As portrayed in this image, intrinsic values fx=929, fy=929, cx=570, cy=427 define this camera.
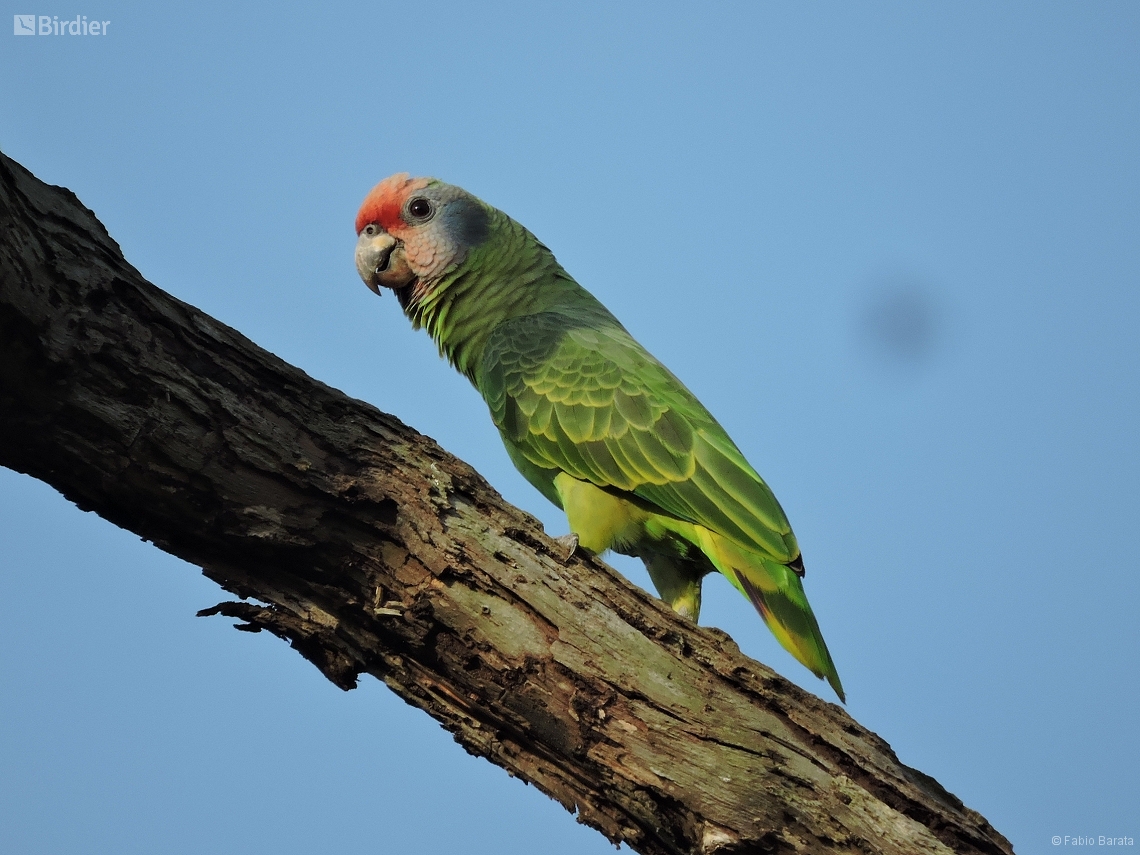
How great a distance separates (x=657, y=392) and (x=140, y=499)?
3733mm

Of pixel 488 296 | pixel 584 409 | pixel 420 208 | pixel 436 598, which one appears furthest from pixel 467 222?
pixel 436 598

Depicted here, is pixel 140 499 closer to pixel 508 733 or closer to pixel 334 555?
pixel 334 555

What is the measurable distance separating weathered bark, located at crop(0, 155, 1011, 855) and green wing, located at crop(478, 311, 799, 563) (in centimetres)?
159

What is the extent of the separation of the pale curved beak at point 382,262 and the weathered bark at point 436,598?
3.83 meters

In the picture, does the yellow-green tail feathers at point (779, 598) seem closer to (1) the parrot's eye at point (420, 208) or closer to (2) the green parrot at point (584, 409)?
(2) the green parrot at point (584, 409)

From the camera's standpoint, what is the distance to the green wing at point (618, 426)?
5898mm

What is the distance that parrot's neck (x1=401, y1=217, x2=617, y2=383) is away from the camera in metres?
7.42

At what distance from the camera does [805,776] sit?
13.5 ft

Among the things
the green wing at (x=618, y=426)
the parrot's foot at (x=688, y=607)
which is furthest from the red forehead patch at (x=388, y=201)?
the parrot's foot at (x=688, y=607)

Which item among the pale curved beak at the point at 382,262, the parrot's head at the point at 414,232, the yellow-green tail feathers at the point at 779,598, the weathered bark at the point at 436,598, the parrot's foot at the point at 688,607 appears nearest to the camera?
the weathered bark at the point at 436,598

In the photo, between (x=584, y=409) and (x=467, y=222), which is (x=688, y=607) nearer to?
(x=584, y=409)

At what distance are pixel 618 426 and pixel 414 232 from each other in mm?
2820

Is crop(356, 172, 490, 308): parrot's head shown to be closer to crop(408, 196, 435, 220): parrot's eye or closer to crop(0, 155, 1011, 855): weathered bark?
crop(408, 196, 435, 220): parrot's eye

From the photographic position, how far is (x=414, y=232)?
7895 millimetres
